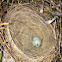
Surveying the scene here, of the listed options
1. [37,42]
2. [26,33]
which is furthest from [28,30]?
[37,42]

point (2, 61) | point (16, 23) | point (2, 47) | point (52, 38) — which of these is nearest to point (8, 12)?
point (16, 23)

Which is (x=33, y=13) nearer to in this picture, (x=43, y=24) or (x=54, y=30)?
(x=43, y=24)

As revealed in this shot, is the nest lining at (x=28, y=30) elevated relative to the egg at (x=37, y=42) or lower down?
elevated

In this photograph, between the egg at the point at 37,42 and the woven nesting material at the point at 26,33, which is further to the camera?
the egg at the point at 37,42

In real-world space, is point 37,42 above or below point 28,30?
below

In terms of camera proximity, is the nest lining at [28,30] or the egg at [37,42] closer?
the nest lining at [28,30]

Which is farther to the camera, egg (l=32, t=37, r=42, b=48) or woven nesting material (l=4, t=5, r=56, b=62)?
egg (l=32, t=37, r=42, b=48)

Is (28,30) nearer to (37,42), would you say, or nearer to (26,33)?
(26,33)
